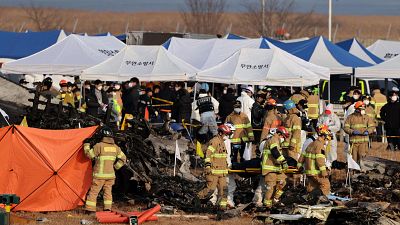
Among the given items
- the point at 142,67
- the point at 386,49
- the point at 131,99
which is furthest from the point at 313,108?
the point at 386,49

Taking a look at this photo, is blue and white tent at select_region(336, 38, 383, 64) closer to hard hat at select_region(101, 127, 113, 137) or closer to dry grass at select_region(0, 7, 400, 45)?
hard hat at select_region(101, 127, 113, 137)

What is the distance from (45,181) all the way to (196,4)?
68.7m

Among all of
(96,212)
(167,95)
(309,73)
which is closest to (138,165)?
(96,212)

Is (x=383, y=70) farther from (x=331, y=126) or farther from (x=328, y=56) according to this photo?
(x=331, y=126)

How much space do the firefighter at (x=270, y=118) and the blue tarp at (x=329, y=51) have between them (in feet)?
35.5

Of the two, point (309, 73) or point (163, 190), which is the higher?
point (309, 73)

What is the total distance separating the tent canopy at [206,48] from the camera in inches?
1406

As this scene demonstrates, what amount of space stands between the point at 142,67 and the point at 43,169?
1116 cm

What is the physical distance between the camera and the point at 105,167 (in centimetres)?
2041

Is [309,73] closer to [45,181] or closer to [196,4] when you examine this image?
[45,181]

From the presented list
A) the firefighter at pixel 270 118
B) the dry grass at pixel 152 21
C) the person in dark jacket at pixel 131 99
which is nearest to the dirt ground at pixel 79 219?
the firefighter at pixel 270 118

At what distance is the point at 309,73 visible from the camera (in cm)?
2925

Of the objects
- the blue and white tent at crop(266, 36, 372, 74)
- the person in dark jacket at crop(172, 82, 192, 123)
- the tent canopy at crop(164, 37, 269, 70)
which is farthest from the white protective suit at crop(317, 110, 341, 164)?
the tent canopy at crop(164, 37, 269, 70)

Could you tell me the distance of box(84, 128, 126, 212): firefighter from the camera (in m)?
20.4
